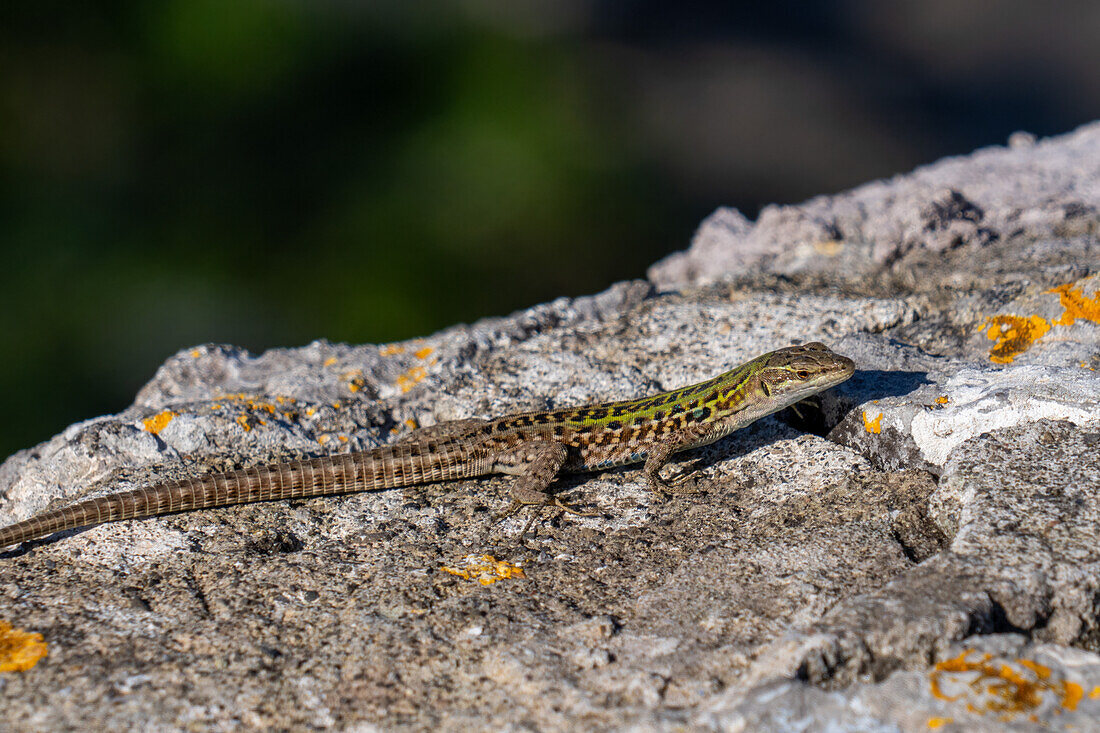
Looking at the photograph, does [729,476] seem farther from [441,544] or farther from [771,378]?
[441,544]

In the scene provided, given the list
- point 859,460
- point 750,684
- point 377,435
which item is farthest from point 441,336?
point 750,684

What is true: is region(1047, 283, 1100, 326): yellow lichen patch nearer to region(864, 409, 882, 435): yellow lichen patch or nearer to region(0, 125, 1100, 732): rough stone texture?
region(0, 125, 1100, 732): rough stone texture

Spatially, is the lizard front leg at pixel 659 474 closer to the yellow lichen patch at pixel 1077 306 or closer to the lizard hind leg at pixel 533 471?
the lizard hind leg at pixel 533 471

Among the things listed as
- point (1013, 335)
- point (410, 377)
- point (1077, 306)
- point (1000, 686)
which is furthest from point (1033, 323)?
point (410, 377)

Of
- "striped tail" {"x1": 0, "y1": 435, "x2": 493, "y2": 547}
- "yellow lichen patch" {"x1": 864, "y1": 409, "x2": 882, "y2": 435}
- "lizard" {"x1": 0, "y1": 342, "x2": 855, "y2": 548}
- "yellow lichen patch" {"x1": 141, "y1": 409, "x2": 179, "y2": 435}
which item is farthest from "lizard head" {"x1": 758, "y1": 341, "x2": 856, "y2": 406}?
"yellow lichen patch" {"x1": 141, "y1": 409, "x2": 179, "y2": 435}

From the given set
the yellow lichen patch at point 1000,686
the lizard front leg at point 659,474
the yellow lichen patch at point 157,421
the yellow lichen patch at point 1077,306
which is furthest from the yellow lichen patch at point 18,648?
the yellow lichen patch at point 1077,306
